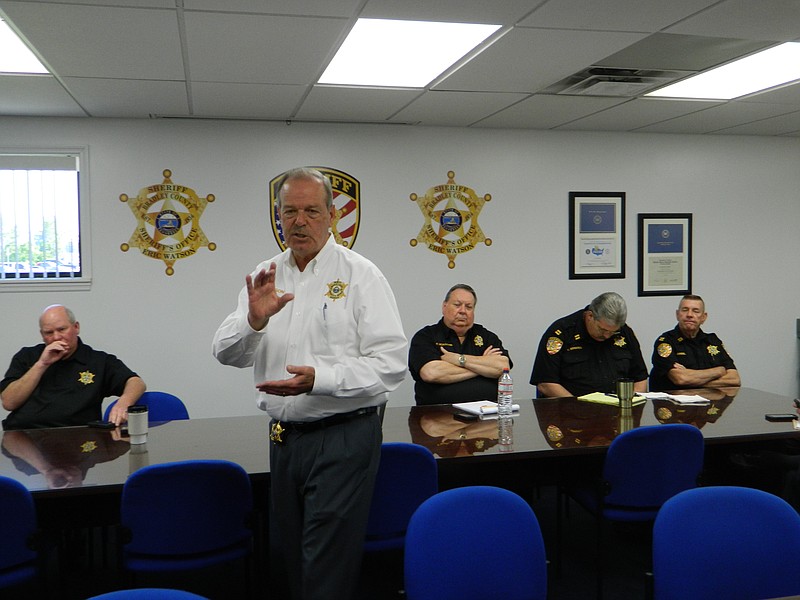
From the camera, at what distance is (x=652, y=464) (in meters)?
3.09

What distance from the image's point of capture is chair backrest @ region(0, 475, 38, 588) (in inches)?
92.5

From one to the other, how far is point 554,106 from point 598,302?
148cm

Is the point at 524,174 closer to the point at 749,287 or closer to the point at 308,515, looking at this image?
the point at 749,287

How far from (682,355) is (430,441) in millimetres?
2512

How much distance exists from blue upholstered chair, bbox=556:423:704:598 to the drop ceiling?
1.82 meters

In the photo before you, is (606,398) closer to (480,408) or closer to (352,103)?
(480,408)

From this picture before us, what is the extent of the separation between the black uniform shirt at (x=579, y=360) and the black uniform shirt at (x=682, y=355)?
434mm

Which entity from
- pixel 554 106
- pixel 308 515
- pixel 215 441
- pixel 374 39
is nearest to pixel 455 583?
pixel 308 515

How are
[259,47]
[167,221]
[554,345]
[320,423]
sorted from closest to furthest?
1. [320,423]
2. [259,47]
3. [554,345]
4. [167,221]

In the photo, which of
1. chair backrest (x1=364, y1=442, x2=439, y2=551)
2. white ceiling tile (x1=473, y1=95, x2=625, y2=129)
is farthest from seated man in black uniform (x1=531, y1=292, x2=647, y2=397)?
chair backrest (x1=364, y1=442, x2=439, y2=551)

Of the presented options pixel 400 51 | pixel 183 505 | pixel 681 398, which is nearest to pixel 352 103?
pixel 400 51

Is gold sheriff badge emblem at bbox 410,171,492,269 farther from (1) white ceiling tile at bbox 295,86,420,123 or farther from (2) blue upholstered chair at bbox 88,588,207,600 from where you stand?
(2) blue upholstered chair at bbox 88,588,207,600

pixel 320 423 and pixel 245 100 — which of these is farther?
pixel 245 100

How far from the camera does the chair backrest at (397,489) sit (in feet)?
8.80
